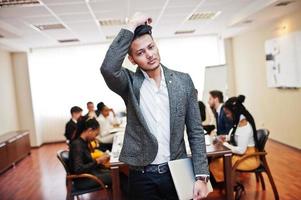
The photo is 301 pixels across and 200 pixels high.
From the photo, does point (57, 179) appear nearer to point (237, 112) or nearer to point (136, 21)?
point (237, 112)

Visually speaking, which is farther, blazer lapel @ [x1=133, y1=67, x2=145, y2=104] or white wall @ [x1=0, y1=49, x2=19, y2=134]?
white wall @ [x1=0, y1=49, x2=19, y2=134]

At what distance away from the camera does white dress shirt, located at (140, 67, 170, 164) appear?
1.40m

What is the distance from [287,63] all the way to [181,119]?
5.13 m

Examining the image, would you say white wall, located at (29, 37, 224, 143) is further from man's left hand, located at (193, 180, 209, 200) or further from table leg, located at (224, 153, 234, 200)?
man's left hand, located at (193, 180, 209, 200)

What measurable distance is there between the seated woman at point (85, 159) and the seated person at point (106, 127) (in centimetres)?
171

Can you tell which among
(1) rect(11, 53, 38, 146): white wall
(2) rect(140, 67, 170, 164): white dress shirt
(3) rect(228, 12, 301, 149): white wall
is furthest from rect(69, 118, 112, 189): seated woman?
(1) rect(11, 53, 38, 146): white wall

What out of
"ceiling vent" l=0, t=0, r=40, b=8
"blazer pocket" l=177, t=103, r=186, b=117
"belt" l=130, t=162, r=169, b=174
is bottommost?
"belt" l=130, t=162, r=169, b=174

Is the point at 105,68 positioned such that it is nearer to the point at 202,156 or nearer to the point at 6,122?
the point at 202,156

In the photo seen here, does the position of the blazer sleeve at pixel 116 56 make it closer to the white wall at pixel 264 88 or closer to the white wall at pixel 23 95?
the white wall at pixel 264 88

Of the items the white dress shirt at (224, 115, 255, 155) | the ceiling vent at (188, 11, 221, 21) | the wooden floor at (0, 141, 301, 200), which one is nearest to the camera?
the white dress shirt at (224, 115, 255, 155)

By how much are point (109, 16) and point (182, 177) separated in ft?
14.6

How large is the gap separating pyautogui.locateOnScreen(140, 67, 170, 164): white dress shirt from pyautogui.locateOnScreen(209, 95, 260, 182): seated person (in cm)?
209

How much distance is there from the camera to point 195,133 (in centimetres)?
143

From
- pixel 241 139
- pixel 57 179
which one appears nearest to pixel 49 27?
pixel 57 179
